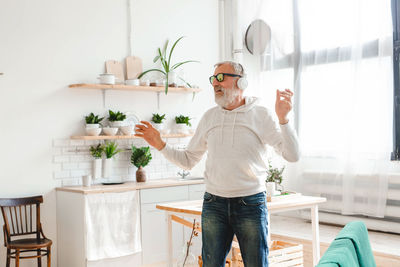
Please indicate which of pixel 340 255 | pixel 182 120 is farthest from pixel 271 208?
pixel 182 120

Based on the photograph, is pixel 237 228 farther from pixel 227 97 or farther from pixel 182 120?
pixel 182 120

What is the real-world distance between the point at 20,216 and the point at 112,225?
82 cm

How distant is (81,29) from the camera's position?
17.1 feet

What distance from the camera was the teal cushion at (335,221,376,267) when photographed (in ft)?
6.09

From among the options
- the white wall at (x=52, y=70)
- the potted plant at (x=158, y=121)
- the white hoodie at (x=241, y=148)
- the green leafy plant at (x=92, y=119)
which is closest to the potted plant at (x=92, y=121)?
the green leafy plant at (x=92, y=119)

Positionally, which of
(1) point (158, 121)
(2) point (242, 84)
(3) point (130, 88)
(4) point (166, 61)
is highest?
(4) point (166, 61)

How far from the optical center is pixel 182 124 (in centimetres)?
584

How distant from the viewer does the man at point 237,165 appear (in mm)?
2574

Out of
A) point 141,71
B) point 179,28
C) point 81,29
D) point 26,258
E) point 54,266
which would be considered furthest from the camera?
point 179,28

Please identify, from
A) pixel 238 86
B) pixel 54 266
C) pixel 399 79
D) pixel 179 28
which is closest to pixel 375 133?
pixel 399 79

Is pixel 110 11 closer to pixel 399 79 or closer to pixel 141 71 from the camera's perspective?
pixel 141 71

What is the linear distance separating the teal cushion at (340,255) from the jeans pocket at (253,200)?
0.80 metres

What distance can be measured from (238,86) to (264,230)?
76 cm

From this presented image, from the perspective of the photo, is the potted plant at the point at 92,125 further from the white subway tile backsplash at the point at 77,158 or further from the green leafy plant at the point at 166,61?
the green leafy plant at the point at 166,61
